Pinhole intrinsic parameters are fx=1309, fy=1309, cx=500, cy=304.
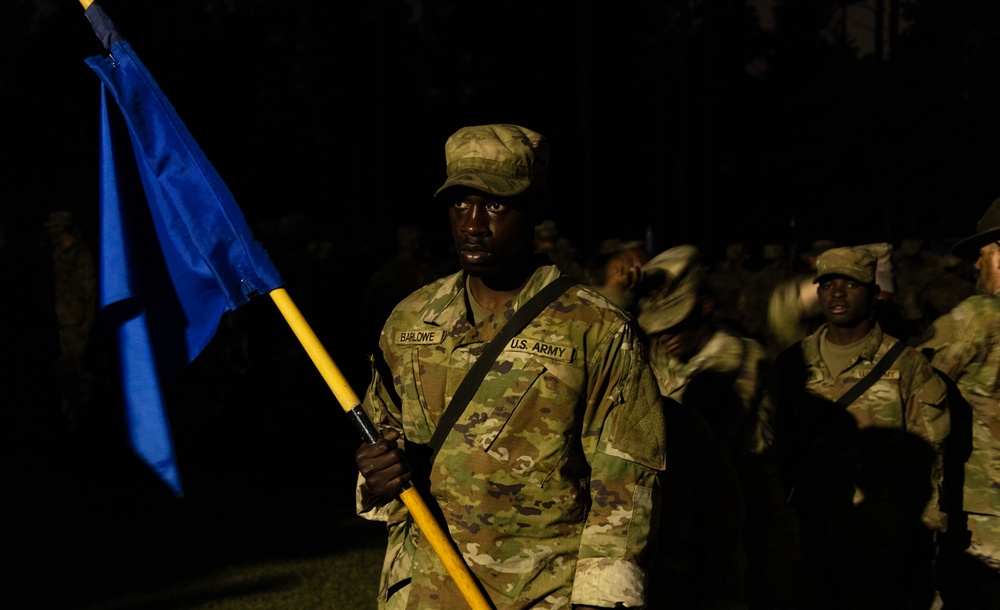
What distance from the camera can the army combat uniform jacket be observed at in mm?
3258

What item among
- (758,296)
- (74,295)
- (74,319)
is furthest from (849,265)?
(758,296)

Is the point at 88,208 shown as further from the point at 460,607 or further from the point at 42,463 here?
the point at 460,607

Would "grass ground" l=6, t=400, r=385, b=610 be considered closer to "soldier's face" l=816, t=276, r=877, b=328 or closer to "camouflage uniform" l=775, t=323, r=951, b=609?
"camouflage uniform" l=775, t=323, r=951, b=609

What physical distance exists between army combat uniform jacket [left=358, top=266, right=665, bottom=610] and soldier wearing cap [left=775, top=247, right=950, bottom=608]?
3267mm

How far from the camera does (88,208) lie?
19938 mm

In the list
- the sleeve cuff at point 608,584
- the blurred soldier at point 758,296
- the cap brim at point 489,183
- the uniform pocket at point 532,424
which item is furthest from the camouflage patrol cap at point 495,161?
the blurred soldier at point 758,296

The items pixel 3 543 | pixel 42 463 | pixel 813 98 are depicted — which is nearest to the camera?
pixel 3 543

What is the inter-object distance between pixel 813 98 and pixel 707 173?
6.34m

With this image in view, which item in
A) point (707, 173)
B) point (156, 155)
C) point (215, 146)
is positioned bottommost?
point (707, 173)

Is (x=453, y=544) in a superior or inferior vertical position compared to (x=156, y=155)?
inferior

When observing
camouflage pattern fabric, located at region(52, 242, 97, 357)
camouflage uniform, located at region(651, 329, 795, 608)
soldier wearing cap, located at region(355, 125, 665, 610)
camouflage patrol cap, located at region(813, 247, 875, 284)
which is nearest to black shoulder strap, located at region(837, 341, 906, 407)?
camouflage patrol cap, located at region(813, 247, 875, 284)

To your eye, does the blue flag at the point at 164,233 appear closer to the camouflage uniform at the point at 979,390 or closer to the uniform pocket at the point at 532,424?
the uniform pocket at the point at 532,424

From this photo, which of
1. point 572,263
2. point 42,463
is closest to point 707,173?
point 572,263

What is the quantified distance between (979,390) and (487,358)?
12.4ft
